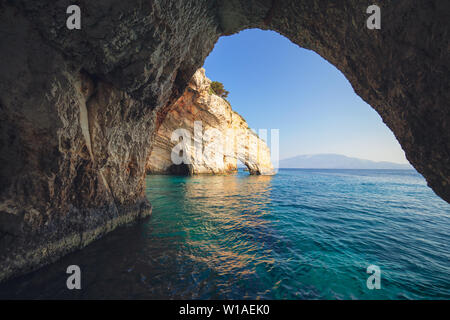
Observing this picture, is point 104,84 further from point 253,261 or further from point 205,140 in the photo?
point 205,140

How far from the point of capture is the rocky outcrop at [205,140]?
25.3m

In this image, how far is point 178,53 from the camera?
556cm

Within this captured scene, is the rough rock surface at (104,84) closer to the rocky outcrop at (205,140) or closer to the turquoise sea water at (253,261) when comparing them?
the turquoise sea water at (253,261)

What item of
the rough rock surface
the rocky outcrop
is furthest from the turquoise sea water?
the rocky outcrop

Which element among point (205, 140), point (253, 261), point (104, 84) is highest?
point (205, 140)

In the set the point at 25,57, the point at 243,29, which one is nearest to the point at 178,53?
the point at 243,29

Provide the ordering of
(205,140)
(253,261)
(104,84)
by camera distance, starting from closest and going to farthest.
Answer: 1. (253,261)
2. (104,84)
3. (205,140)

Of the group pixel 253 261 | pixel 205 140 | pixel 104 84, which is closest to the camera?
pixel 253 261

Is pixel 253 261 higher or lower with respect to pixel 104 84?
lower

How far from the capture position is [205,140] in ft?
94.9

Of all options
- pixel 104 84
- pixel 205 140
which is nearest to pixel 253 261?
pixel 104 84

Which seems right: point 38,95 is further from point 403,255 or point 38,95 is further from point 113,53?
point 403,255

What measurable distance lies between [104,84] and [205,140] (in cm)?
2442
